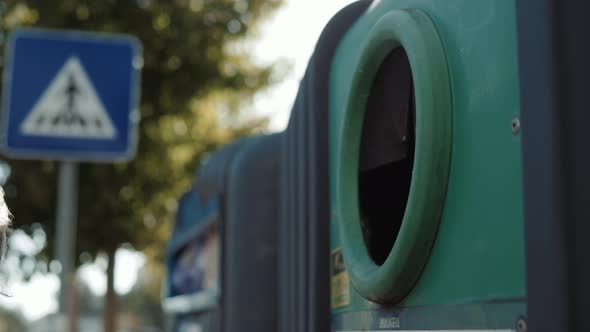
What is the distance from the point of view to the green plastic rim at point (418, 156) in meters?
1.95

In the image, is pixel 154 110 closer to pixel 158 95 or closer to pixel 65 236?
pixel 158 95

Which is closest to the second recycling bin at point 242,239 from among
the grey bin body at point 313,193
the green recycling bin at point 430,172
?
the grey bin body at point 313,193

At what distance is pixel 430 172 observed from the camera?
1.95 metres

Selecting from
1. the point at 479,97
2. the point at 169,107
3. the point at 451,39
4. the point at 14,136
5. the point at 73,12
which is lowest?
the point at 479,97

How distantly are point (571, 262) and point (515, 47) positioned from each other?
45 cm

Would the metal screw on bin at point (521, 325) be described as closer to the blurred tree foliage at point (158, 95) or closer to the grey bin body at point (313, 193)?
the grey bin body at point (313, 193)

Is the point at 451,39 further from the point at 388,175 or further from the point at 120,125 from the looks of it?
the point at 120,125

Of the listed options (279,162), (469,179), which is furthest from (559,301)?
(279,162)

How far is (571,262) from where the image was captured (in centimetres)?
143

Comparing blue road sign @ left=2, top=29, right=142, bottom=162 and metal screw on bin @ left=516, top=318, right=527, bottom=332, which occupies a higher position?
blue road sign @ left=2, top=29, right=142, bottom=162

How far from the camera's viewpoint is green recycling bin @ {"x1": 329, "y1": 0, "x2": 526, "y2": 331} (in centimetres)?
168

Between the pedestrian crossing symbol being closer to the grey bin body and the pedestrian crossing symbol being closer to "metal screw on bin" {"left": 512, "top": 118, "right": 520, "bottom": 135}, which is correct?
the grey bin body

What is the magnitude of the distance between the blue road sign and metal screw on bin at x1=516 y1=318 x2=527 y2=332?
3.23m

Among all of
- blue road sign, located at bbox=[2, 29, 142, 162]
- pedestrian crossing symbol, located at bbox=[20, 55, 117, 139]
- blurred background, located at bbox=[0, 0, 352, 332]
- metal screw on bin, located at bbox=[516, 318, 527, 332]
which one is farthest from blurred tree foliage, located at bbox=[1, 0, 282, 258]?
metal screw on bin, located at bbox=[516, 318, 527, 332]
